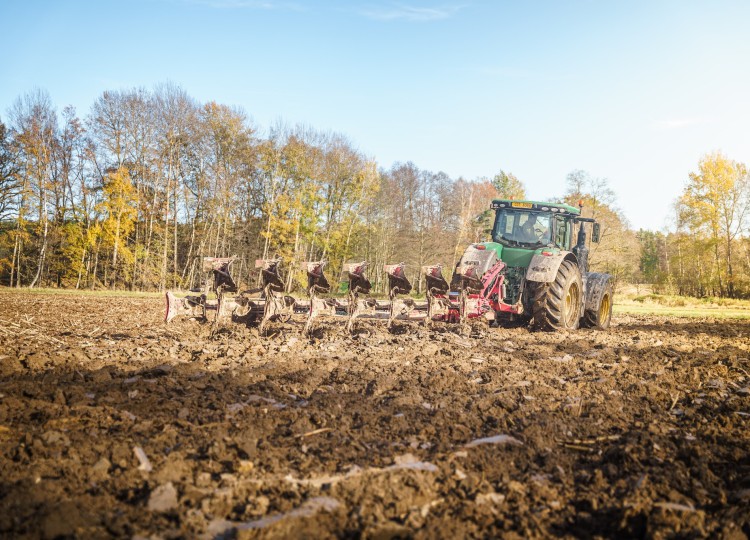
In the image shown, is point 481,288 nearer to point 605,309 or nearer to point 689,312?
point 605,309

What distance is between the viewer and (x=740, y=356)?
7938 millimetres

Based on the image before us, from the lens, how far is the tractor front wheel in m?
11.2

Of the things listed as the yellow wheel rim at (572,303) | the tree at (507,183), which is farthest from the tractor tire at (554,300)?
the tree at (507,183)

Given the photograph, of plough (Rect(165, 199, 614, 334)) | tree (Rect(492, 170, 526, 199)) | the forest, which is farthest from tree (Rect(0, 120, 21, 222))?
tree (Rect(492, 170, 526, 199))

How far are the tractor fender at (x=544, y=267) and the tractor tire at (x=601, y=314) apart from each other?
86.2 inches

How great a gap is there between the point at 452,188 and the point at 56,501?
41889 mm

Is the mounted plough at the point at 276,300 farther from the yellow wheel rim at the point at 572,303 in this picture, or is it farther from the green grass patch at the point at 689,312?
the green grass patch at the point at 689,312

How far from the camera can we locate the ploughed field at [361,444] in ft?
8.68

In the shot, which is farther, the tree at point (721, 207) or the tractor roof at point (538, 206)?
the tree at point (721, 207)

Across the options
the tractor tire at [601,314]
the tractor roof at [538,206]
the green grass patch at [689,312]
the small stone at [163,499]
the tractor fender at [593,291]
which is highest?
the tractor roof at [538,206]

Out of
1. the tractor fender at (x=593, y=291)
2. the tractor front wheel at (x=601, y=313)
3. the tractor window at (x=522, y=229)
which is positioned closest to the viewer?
the tractor window at (x=522, y=229)

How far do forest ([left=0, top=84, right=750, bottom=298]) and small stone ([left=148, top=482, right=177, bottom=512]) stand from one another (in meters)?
24.4

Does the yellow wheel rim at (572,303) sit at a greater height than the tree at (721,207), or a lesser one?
lesser

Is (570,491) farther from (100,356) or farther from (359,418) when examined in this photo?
(100,356)
